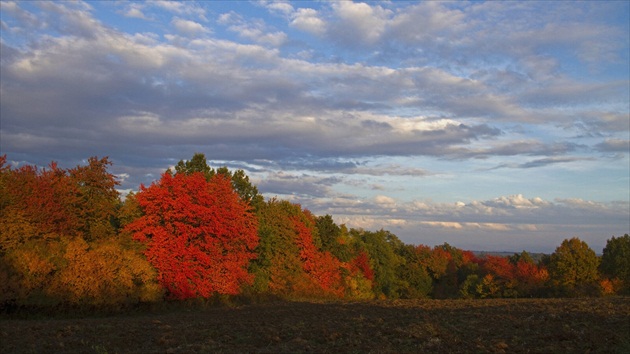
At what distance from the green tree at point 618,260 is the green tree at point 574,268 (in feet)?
6.95

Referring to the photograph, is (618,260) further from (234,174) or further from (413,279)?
(234,174)

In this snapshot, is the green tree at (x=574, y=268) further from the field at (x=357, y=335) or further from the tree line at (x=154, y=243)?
the field at (x=357, y=335)

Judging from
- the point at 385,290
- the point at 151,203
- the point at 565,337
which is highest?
the point at 151,203

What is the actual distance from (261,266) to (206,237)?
38.6 feet

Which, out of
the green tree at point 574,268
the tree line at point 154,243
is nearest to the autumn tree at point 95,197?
the tree line at point 154,243

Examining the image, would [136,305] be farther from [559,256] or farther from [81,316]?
[559,256]

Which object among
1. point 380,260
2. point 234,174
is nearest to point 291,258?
point 234,174

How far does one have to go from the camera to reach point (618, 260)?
197 feet

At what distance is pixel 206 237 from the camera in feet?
112

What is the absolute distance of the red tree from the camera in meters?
32.6

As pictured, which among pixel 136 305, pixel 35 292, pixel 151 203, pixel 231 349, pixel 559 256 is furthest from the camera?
pixel 559 256

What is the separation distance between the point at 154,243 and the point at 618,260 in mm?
54442

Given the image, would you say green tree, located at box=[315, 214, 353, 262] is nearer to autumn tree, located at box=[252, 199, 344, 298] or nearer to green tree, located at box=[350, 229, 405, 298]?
autumn tree, located at box=[252, 199, 344, 298]

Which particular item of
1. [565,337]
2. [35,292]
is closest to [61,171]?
[35,292]
